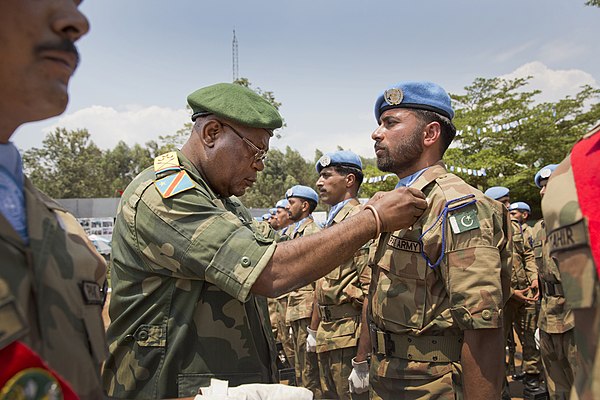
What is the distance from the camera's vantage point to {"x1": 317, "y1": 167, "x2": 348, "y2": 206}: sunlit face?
6.20 meters

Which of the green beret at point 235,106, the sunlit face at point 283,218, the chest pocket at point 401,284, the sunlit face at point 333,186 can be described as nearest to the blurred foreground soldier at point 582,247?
the chest pocket at point 401,284

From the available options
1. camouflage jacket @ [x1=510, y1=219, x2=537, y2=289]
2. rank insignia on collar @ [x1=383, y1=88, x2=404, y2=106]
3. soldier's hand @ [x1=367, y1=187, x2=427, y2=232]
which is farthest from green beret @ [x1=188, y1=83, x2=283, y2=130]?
camouflage jacket @ [x1=510, y1=219, x2=537, y2=289]

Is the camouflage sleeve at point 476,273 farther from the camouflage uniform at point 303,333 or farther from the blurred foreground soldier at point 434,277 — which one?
the camouflage uniform at point 303,333

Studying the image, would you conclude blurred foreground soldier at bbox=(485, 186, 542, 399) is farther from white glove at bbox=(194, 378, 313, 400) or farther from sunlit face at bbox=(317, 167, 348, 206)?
white glove at bbox=(194, 378, 313, 400)

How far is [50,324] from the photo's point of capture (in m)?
1.12

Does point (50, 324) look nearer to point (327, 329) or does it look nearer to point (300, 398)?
point (300, 398)

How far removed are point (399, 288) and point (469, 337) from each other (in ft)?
1.51

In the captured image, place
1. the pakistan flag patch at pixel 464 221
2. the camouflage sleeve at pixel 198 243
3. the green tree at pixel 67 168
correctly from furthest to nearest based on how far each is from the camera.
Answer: the green tree at pixel 67 168 < the pakistan flag patch at pixel 464 221 < the camouflage sleeve at pixel 198 243

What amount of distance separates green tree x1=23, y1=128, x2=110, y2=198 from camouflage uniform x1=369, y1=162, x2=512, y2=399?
4602 cm

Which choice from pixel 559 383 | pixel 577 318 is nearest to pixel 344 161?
pixel 559 383

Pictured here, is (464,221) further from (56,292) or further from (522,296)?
(522,296)

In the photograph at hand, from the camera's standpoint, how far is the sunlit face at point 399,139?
9.83 feet

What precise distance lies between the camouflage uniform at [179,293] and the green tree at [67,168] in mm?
45851

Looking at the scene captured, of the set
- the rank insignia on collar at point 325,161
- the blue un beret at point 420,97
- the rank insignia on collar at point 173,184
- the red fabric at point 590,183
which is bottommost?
the red fabric at point 590,183
